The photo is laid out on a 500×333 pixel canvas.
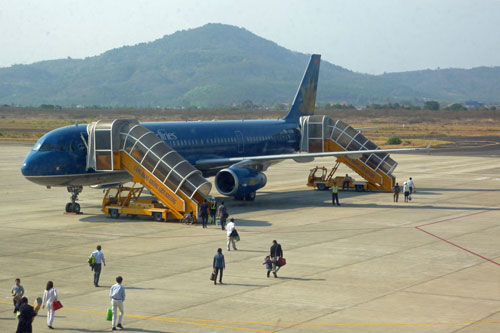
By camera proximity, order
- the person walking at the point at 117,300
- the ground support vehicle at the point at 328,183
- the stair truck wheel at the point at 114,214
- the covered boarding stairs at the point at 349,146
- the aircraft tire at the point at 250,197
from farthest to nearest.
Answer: the ground support vehicle at the point at 328,183 → the covered boarding stairs at the point at 349,146 → the aircraft tire at the point at 250,197 → the stair truck wheel at the point at 114,214 → the person walking at the point at 117,300

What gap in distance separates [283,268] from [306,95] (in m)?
33.5

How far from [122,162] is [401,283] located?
1934cm

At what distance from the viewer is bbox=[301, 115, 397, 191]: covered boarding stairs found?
52.1m

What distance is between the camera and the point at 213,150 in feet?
155

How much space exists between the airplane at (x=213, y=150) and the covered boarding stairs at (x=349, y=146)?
198 centimetres

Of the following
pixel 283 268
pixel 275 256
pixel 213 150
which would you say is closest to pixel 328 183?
pixel 213 150

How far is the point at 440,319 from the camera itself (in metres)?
20.0

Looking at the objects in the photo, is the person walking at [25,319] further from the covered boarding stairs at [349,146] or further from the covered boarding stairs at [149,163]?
the covered boarding stairs at [349,146]

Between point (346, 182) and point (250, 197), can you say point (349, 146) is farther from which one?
point (250, 197)

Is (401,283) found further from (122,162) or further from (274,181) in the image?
(274,181)

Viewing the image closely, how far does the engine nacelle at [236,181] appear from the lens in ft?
138

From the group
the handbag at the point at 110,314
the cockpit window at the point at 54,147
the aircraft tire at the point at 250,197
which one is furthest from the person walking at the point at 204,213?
the handbag at the point at 110,314

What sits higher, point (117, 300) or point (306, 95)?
point (306, 95)

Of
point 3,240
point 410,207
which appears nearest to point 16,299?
point 3,240
